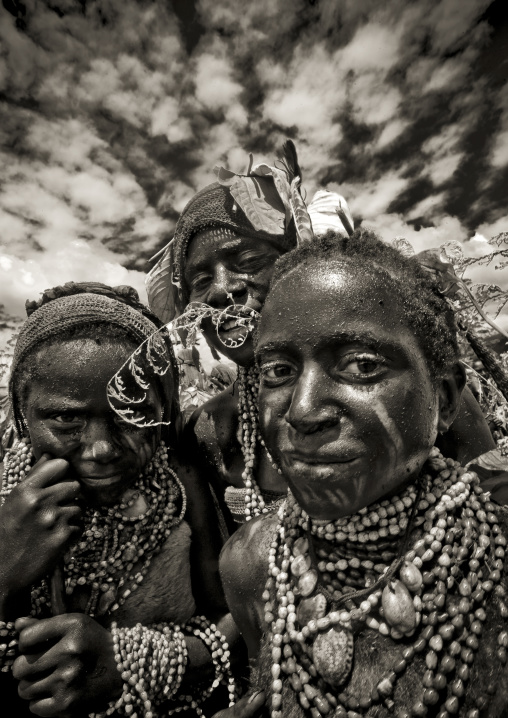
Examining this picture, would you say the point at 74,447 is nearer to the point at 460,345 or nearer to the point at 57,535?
the point at 57,535

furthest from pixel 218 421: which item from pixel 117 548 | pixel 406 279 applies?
pixel 406 279

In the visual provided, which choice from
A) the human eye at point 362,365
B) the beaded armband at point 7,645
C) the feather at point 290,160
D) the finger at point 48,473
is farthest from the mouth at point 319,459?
the feather at point 290,160

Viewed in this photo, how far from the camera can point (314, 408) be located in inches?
51.3

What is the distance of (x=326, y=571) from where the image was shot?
1549 millimetres

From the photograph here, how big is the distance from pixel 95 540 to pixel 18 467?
1.49ft

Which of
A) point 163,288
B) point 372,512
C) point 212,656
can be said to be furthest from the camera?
point 163,288

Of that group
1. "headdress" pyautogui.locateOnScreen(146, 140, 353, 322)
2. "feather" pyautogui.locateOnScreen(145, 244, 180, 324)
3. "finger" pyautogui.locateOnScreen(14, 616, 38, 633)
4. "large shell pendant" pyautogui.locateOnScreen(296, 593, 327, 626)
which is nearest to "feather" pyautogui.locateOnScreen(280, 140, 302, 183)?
"headdress" pyautogui.locateOnScreen(146, 140, 353, 322)

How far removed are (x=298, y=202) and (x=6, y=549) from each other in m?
1.90

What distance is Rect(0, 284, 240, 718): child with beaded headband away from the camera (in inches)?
72.9

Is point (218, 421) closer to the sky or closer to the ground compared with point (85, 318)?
closer to the ground

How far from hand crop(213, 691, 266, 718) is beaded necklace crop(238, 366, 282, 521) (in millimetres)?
940

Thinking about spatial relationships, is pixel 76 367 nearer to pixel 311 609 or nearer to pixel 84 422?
pixel 84 422

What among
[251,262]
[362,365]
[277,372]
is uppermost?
[251,262]

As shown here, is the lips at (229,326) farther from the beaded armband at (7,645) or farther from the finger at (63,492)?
the beaded armband at (7,645)
